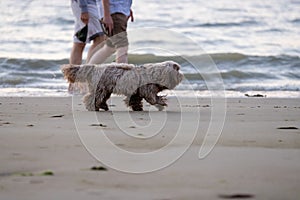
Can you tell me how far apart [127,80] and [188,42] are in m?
7.15

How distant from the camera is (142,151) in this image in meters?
3.74

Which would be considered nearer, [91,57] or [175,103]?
[175,103]

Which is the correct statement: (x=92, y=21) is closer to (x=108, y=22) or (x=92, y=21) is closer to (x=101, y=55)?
(x=101, y=55)

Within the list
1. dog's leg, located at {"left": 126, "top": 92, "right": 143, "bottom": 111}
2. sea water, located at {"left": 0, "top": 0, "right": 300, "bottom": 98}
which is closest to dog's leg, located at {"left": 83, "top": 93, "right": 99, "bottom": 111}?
dog's leg, located at {"left": 126, "top": 92, "right": 143, "bottom": 111}

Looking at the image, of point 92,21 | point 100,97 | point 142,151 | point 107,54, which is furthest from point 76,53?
point 142,151

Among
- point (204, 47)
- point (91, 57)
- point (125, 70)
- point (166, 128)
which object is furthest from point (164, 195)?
point (204, 47)

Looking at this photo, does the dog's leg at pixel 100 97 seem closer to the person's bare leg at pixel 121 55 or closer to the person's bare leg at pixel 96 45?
the person's bare leg at pixel 121 55

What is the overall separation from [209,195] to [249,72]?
799 cm

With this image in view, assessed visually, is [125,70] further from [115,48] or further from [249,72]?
[249,72]

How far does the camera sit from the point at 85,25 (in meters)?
7.53

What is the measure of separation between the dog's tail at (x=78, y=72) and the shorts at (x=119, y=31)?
3.38ft

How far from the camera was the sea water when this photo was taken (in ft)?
31.7

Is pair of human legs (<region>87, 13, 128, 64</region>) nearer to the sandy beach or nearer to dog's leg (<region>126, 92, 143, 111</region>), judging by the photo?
dog's leg (<region>126, 92, 143, 111</region>)

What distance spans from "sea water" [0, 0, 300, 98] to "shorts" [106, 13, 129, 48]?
1.62 m
